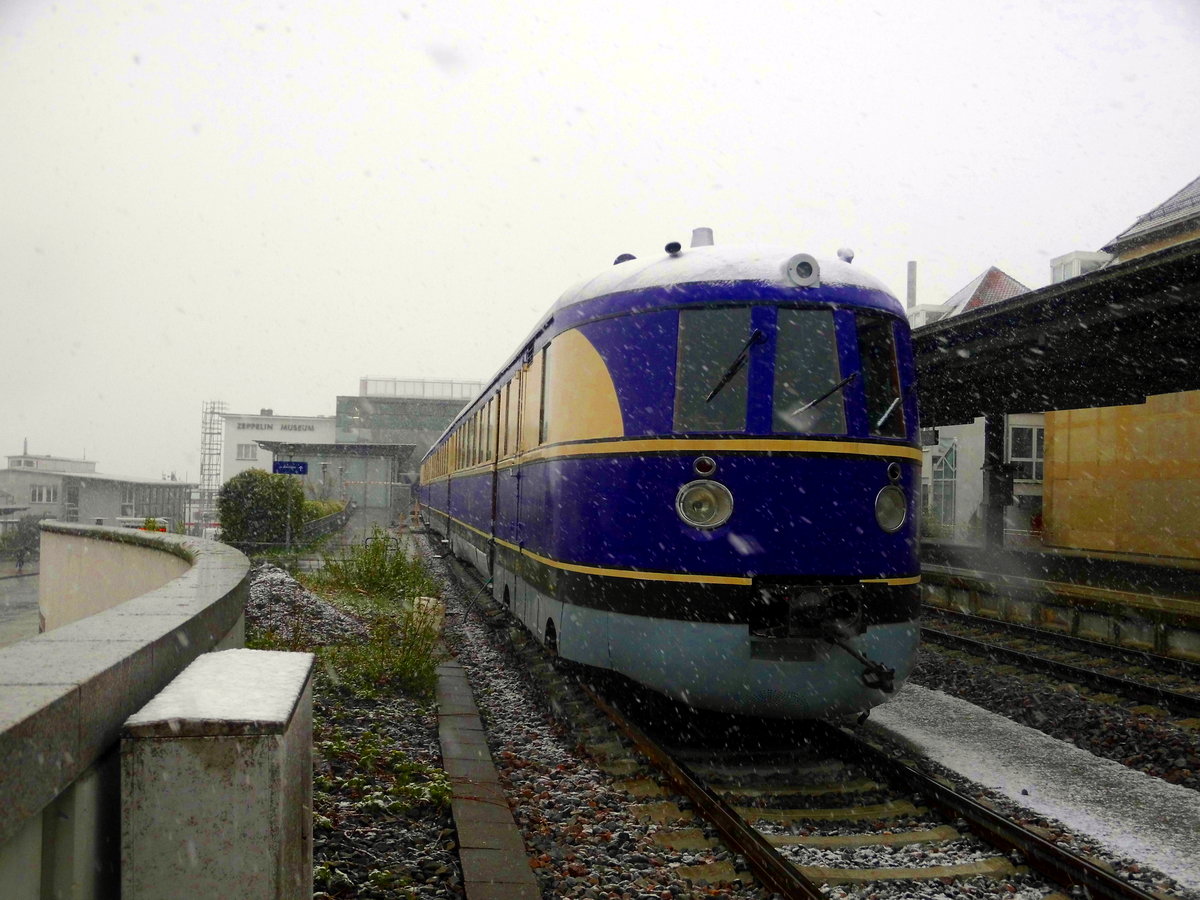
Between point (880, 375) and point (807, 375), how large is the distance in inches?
22.8

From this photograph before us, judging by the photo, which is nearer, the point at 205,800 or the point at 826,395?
the point at 205,800

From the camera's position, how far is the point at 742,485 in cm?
554

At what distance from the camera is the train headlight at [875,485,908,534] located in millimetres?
5758

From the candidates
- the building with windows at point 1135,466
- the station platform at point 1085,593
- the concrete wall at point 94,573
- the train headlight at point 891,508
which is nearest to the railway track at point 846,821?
the train headlight at point 891,508

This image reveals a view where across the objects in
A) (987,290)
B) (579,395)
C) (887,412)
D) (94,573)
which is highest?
(987,290)

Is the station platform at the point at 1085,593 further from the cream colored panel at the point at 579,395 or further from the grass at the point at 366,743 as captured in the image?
the cream colored panel at the point at 579,395

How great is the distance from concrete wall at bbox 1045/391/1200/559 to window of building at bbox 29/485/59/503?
37.7 m

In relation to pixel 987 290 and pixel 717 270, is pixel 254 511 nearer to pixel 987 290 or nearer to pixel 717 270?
pixel 717 270

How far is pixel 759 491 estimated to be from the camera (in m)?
5.54

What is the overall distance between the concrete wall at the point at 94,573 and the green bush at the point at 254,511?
9.39 m

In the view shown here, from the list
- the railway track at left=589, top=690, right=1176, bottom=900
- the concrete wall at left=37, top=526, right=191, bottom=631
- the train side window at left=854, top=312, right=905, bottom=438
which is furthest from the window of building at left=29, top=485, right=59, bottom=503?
the train side window at left=854, top=312, right=905, bottom=438

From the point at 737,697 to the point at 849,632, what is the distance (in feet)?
2.44

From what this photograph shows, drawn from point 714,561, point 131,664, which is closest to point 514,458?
point 714,561

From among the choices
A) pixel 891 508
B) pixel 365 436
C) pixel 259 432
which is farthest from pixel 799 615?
pixel 259 432
